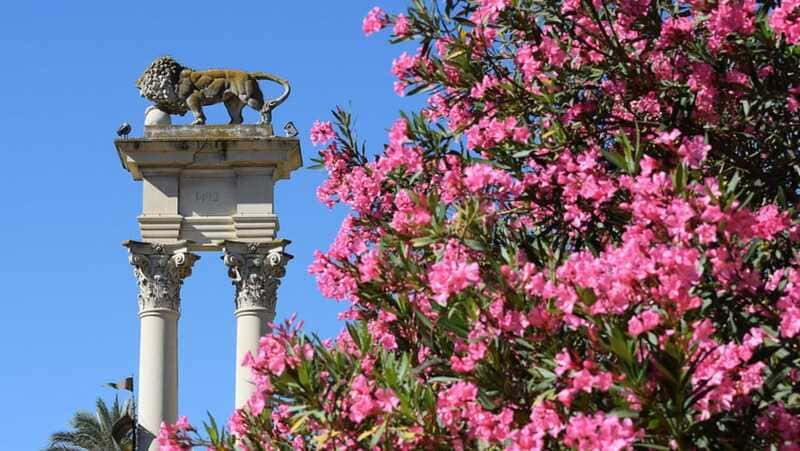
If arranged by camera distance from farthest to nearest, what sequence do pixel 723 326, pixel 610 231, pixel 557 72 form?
pixel 557 72, pixel 610 231, pixel 723 326

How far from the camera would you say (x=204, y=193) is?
2666cm

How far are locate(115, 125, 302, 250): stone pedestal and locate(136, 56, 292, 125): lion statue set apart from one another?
1.47 feet

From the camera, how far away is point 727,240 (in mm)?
6941

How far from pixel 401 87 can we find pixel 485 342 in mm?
2756

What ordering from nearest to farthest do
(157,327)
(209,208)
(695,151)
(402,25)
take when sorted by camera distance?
(695,151)
(402,25)
(157,327)
(209,208)

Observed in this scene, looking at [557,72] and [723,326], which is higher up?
[557,72]

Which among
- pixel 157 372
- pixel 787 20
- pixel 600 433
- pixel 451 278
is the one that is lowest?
pixel 600 433

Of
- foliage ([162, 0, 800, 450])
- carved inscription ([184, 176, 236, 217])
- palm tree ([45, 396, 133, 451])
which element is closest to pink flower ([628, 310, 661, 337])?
foliage ([162, 0, 800, 450])

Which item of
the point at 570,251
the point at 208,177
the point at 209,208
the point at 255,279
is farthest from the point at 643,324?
the point at 208,177

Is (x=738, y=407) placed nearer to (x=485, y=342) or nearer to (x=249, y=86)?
(x=485, y=342)

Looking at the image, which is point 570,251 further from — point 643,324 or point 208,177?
point 208,177

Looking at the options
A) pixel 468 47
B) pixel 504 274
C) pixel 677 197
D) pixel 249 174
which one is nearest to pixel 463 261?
pixel 504 274

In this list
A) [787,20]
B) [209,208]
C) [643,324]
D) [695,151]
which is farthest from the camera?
[209,208]

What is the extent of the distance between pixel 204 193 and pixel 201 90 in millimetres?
1769
